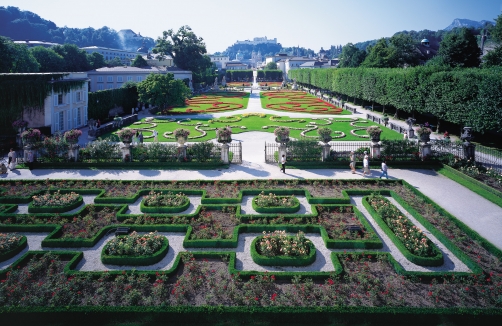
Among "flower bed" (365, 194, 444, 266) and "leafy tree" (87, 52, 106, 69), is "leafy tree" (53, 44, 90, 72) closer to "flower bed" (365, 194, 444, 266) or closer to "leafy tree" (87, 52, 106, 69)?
"leafy tree" (87, 52, 106, 69)

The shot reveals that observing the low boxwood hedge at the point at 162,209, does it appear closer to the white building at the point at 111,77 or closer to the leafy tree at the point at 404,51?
the white building at the point at 111,77

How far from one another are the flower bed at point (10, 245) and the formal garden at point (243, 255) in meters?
0.04

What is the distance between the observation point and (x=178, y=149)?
2659cm

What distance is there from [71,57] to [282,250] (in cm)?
8966

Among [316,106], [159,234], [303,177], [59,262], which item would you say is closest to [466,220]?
[303,177]

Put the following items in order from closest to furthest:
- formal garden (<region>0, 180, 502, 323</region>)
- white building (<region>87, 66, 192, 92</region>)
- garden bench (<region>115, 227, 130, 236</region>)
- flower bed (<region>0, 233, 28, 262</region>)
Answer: formal garden (<region>0, 180, 502, 323</region>) < flower bed (<region>0, 233, 28, 262</region>) < garden bench (<region>115, 227, 130, 236</region>) < white building (<region>87, 66, 192, 92</region>)

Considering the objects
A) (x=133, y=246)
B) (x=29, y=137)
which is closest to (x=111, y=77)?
(x=29, y=137)

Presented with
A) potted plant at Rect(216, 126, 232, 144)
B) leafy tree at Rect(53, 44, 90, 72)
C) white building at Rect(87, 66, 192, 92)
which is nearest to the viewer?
potted plant at Rect(216, 126, 232, 144)

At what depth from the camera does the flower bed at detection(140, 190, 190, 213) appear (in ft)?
60.1

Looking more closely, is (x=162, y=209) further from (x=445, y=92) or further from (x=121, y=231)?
(x=445, y=92)

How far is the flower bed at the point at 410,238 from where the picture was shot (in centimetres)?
1344

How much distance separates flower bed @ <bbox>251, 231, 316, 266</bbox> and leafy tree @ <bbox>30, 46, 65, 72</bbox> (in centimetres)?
7933

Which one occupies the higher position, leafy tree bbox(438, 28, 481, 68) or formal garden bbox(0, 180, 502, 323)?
leafy tree bbox(438, 28, 481, 68)

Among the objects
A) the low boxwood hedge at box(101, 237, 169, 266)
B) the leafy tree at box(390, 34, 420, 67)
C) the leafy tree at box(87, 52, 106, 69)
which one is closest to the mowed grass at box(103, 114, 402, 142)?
the low boxwood hedge at box(101, 237, 169, 266)
